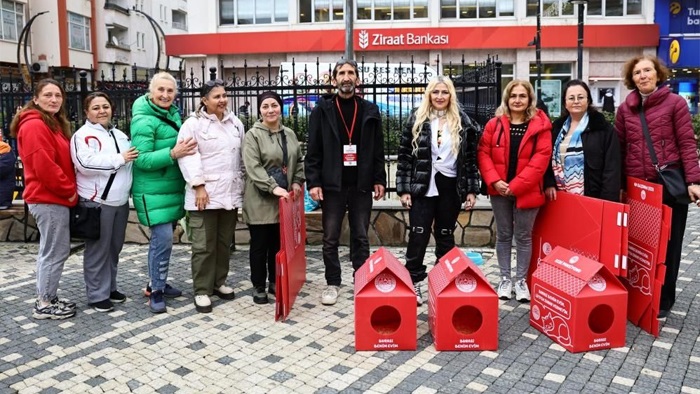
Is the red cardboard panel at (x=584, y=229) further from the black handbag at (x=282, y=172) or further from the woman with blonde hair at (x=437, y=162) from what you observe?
the black handbag at (x=282, y=172)

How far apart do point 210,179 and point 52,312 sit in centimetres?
161

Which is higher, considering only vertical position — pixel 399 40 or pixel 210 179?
pixel 399 40

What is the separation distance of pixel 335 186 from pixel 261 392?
1.97 metres

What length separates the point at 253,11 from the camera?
98.8 feet

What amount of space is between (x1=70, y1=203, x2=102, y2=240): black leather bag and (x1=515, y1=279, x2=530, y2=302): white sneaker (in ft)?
11.3

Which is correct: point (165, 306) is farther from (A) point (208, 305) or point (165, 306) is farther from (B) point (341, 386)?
(B) point (341, 386)

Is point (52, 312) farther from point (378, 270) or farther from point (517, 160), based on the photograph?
point (517, 160)

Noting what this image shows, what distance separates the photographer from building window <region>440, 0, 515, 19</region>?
29.1 m

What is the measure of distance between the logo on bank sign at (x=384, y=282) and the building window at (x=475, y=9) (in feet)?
88.3

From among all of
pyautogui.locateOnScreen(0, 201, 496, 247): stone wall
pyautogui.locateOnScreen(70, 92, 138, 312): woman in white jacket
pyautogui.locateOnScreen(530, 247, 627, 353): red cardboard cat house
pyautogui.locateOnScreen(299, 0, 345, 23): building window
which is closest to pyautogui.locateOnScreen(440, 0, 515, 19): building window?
pyautogui.locateOnScreen(299, 0, 345, 23): building window

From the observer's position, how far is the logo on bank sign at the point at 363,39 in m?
29.3

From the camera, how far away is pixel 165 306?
5.30 metres

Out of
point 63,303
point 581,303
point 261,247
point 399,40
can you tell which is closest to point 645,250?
point 581,303

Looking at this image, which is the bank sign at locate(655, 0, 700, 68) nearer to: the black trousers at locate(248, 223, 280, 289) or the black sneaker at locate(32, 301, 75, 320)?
the black trousers at locate(248, 223, 280, 289)
